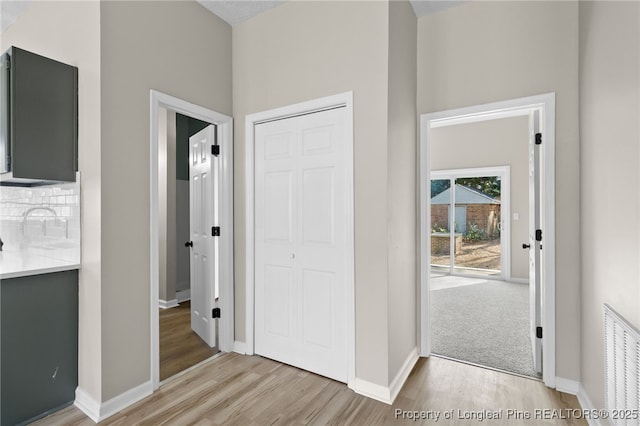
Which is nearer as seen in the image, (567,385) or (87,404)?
(87,404)

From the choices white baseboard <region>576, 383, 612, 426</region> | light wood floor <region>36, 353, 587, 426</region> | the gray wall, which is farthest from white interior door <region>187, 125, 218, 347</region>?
white baseboard <region>576, 383, 612, 426</region>

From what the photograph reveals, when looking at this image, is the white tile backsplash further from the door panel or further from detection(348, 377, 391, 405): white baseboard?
detection(348, 377, 391, 405): white baseboard

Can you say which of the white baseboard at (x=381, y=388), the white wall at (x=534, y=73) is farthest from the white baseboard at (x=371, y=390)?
the white wall at (x=534, y=73)

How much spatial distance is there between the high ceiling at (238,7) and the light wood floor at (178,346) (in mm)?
2998

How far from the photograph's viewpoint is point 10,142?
1.99m

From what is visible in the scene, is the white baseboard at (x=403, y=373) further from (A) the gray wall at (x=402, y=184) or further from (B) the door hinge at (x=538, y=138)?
(B) the door hinge at (x=538, y=138)

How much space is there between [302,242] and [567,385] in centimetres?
215

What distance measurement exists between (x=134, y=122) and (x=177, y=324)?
2419mm

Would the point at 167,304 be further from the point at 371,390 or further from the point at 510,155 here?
the point at 510,155

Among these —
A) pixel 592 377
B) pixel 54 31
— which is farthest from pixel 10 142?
pixel 592 377

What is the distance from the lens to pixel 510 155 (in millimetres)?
6031

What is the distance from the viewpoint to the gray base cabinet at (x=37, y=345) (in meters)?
1.88

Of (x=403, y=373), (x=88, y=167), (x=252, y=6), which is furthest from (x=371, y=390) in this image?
(x=252, y=6)

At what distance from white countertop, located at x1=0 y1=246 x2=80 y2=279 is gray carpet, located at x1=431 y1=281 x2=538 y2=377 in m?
3.00
